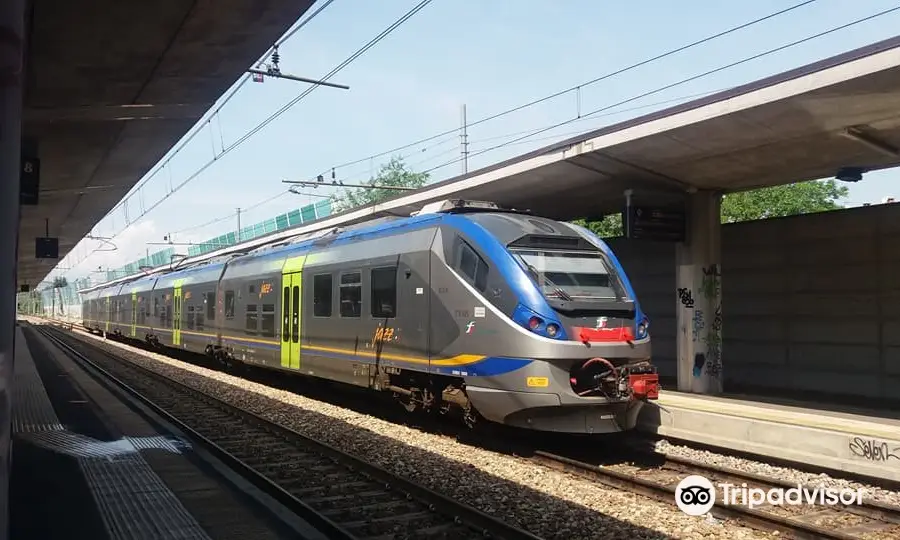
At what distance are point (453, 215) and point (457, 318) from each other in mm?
1535

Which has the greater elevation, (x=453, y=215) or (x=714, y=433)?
(x=453, y=215)

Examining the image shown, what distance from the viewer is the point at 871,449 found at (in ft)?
24.8

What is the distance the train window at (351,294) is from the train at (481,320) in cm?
3

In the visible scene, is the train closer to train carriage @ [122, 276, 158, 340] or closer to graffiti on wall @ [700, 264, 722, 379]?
graffiti on wall @ [700, 264, 722, 379]

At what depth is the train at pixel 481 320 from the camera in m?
8.14

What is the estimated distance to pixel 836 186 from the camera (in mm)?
45281

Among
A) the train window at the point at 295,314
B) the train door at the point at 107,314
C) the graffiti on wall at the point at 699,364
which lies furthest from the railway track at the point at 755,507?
the train door at the point at 107,314

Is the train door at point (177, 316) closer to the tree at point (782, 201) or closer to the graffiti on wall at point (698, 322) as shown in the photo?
the graffiti on wall at point (698, 322)

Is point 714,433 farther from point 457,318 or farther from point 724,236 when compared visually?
point 724,236

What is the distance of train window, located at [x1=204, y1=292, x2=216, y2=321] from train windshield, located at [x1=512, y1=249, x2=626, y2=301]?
12.6 metres

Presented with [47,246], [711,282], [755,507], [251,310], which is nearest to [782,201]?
[711,282]

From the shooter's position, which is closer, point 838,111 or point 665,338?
point 838,111

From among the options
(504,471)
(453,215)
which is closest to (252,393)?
(453,215)

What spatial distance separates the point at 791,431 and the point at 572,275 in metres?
3.16
